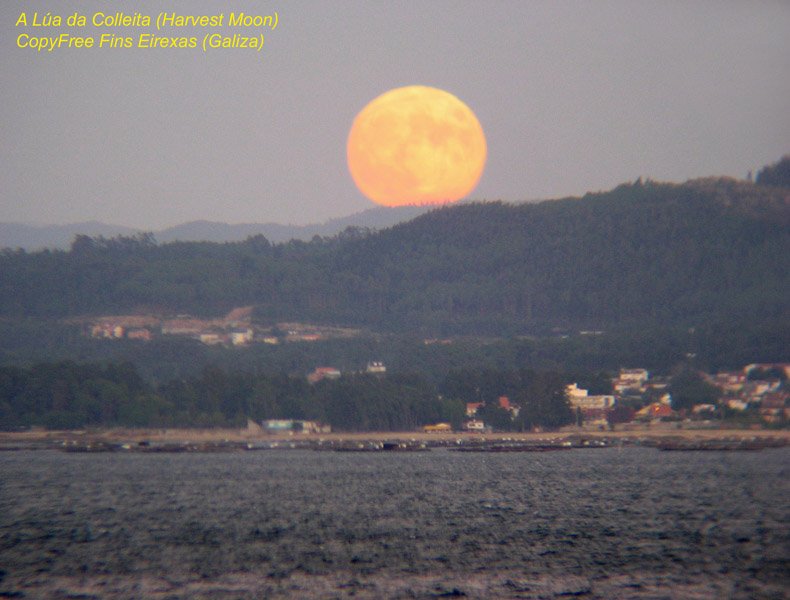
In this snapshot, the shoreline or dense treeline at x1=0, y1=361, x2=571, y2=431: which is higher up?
dense treeline at x1=0, y1=361, x2=571, y2=431

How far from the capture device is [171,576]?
133ft

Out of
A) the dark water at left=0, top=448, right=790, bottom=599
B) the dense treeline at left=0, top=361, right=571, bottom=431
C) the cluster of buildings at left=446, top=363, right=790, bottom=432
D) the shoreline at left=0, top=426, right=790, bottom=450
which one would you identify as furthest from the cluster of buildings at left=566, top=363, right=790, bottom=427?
the dark water at left=0, top=448, right=790, bottom=599

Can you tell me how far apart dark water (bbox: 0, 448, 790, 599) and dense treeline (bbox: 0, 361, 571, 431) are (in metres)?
57.4

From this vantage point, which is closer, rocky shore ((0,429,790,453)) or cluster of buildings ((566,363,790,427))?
rocky shore ((0,429,790,453))

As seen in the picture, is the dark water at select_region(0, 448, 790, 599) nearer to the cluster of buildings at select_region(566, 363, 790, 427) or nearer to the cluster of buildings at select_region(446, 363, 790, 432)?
the cluster of buildings at select_region(566, 363, 790, 427)

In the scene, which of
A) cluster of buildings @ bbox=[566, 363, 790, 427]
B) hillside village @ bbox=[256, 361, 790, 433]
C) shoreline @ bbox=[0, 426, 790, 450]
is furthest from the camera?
cluster of buildings @ bbox=[566, 363, 790, 427]

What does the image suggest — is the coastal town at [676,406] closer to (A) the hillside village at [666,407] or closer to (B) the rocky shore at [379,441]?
(A) the hillside village at [666,407]

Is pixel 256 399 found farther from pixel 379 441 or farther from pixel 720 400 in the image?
pixel 720 400

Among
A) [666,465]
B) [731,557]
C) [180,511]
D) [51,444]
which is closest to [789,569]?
[731,557]

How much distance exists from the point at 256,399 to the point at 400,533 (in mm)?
106826

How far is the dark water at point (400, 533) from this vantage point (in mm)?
38719

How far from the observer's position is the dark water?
38.7 meters

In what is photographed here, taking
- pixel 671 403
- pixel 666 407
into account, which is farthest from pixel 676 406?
pixel 666 407

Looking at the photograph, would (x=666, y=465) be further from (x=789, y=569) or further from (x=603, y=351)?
(x=603, y=351)
